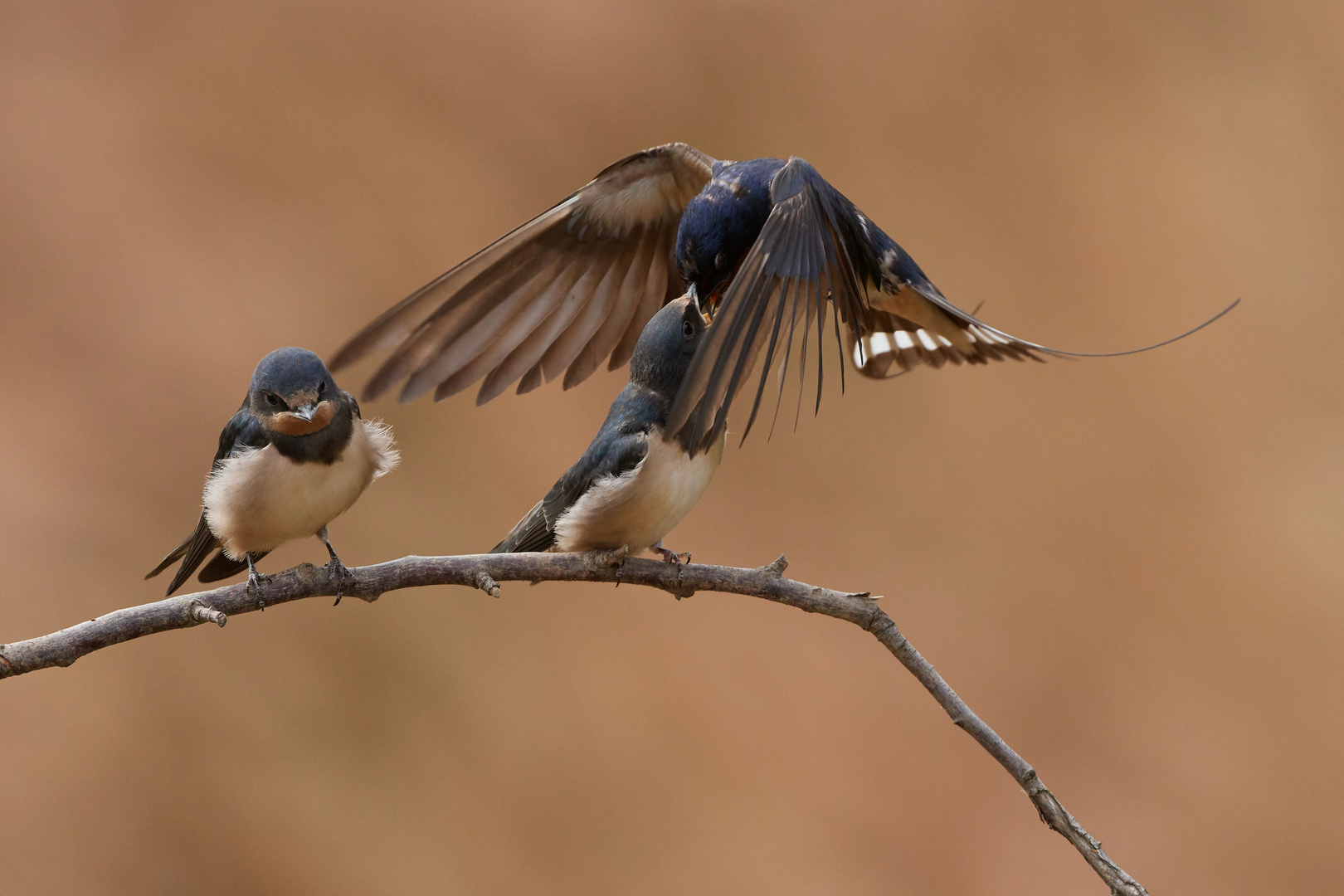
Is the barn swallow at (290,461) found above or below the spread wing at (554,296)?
below

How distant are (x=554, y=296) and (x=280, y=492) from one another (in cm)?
55

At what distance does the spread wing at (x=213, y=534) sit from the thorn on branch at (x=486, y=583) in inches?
13.3

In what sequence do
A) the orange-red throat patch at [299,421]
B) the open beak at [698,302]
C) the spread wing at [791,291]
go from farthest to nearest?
the open beak at [698,302], the orange-red throat patch at [299,421], the spread wing at [791,291]

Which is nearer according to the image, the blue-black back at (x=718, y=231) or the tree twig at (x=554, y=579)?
the tree twig at (x=554, y=579)

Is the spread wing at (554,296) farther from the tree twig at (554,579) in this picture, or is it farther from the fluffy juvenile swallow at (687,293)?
the tree twig at (554,579)

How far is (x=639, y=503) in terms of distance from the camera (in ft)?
4.22

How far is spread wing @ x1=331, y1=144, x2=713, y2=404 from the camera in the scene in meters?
1.42

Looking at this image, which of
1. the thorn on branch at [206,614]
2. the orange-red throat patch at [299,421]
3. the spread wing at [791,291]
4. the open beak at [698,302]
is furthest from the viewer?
the open beak at [698,302]

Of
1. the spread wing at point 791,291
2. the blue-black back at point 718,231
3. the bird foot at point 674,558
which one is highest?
the blue-black back at point 718,231

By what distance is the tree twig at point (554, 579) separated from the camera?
1.22m

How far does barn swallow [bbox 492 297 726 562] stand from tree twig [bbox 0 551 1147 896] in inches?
1.5

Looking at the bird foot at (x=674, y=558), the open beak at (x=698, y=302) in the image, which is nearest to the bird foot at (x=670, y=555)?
the bird foot at (x=674, y=558)

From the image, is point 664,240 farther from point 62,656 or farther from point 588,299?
point 62,656

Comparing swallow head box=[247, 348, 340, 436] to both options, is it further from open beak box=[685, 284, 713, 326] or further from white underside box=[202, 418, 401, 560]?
open beak box=[685, 284, 713, 326]
